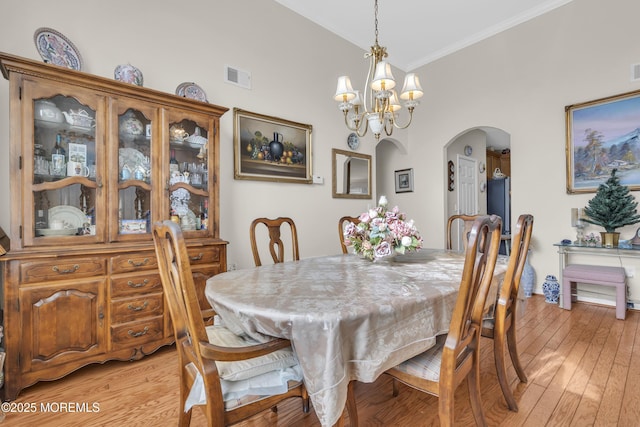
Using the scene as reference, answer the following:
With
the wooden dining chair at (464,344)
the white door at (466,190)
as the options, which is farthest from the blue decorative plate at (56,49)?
the white door at (466,190)

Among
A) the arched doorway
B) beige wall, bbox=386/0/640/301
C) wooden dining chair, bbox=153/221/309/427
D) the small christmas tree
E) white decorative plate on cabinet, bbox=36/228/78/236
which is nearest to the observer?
wooden dining chair, bbox=153/221/309/427

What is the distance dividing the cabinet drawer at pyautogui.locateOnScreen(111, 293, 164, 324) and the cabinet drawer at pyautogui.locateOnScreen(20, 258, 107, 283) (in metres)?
0.25

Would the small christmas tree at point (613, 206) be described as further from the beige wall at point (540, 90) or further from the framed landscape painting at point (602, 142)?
the beige wall at point (540, 90)

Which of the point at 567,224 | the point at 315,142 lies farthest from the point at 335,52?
the point at 567,224

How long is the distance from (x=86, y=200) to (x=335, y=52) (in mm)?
3480

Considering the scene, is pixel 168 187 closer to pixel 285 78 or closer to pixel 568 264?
pixel 285 78

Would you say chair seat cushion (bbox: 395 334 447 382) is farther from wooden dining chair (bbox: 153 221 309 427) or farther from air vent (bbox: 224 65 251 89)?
air vent (bbox: 224 65 251 89)

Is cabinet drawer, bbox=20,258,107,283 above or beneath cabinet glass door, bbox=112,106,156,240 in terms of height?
beneath

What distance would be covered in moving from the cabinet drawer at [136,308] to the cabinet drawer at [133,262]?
0.67 ft

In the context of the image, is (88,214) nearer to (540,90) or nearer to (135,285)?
(135,285)

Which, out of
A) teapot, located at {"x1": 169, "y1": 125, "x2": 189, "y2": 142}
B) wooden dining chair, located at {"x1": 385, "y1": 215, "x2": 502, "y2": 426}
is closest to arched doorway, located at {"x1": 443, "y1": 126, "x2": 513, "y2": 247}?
wooden dining chair, located at {"x1": 385, "y1": 215, "x2": 502, "y2": 426}

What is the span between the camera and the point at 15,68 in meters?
1.77

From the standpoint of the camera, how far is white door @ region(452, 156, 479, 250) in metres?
5.36

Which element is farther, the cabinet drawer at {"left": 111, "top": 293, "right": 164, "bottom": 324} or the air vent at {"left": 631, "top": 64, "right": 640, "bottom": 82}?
the air vent at {"left": 631, "top": 64, "right": 640, "bottom": 82}
